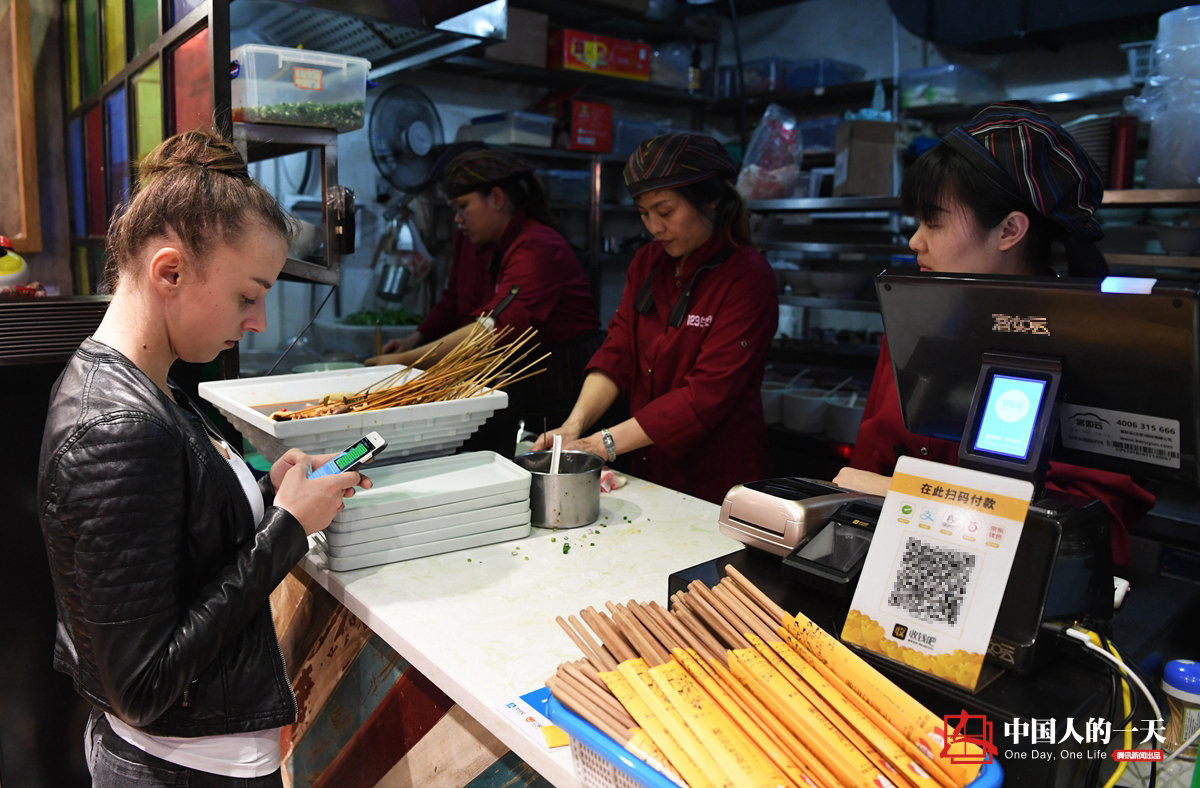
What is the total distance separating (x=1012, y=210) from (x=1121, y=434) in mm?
656

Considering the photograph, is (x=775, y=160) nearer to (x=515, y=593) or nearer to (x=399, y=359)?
(x=399, y=359)

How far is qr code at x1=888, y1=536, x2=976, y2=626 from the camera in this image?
40.9 inches

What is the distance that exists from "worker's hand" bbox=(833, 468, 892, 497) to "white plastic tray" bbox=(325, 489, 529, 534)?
70cm

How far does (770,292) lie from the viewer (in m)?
2.70

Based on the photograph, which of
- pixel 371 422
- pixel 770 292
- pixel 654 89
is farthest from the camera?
pixel 654 89

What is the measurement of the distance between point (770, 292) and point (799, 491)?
1304mm

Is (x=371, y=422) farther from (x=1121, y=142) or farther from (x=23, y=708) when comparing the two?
(x=1121, y=142)

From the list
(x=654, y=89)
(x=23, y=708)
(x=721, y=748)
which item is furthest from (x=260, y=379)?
(x=654, y=89)

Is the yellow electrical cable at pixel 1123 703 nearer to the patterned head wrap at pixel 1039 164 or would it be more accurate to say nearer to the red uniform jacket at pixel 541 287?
the patterned head wrap at pixel 1039 164

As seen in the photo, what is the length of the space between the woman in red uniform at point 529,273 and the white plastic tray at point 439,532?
1.36 metres

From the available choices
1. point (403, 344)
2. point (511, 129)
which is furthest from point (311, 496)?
point (511, 129)

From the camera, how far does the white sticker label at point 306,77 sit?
2416 millimetres

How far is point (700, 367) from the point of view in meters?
2.64

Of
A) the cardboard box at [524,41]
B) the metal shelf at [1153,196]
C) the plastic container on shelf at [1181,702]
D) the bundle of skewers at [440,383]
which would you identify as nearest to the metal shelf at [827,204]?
the metal shelf at [1153,196]
